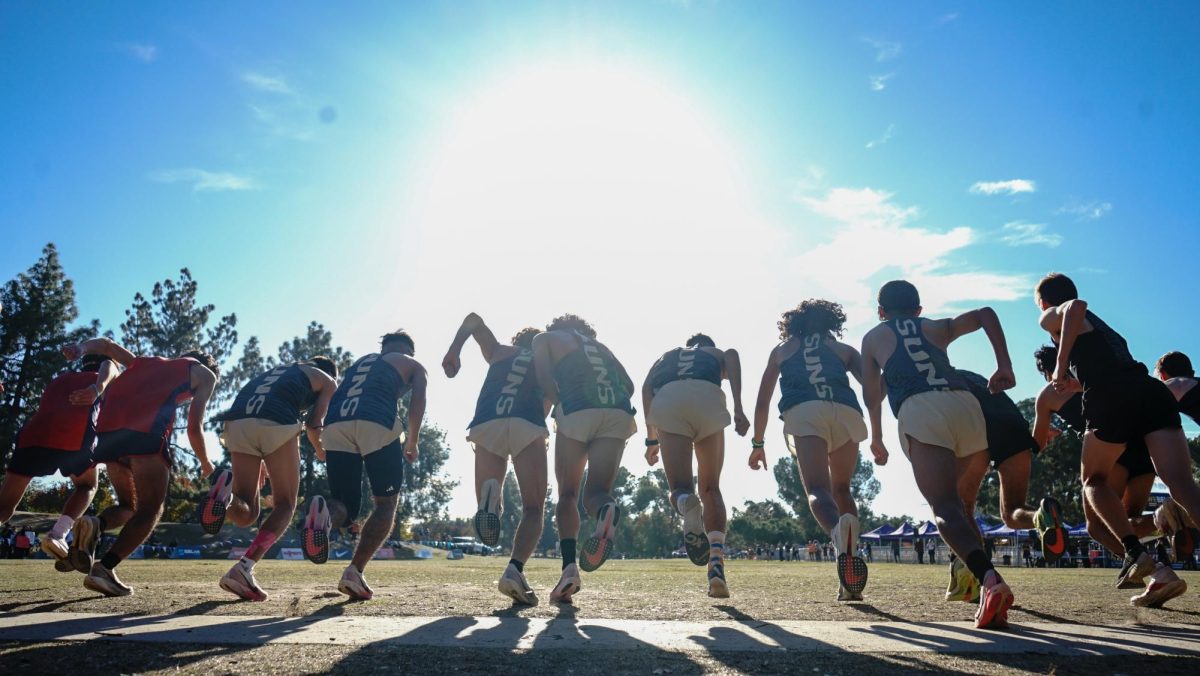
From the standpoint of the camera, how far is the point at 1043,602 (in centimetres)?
542

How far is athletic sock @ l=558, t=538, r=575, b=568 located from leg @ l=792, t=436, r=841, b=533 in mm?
1806

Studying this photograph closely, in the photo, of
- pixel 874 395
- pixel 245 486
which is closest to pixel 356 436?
pixel 245 486

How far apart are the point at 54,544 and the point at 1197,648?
7108 millimetres

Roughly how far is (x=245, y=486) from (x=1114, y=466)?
6.92 m

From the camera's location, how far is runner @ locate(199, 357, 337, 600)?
519 centimetres

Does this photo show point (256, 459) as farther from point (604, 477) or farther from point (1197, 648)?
point (1197, 648)

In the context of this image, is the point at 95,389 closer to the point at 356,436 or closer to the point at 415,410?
the point at 356,436

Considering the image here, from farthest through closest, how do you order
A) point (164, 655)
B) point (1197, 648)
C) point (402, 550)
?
point (402, 550) < point (1197, 648) < point (164, 655)

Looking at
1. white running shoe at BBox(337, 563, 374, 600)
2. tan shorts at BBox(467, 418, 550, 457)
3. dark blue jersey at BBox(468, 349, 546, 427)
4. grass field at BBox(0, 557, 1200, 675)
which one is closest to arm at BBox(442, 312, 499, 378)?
dark blue jersey at BBox(468, 349, 546, 427)

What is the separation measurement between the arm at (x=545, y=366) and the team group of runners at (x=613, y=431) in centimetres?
2

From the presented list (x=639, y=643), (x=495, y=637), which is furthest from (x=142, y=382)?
(x=639, y=643)

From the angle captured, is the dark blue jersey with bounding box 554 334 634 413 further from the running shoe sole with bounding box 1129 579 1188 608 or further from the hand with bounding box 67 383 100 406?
the hand with bounding box 67 383 100 406

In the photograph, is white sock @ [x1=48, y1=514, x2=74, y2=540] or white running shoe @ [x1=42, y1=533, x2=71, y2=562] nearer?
white running shoe @ [x1=42, y1=533, x2=71, y2=562]

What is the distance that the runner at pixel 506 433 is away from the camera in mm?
5039
